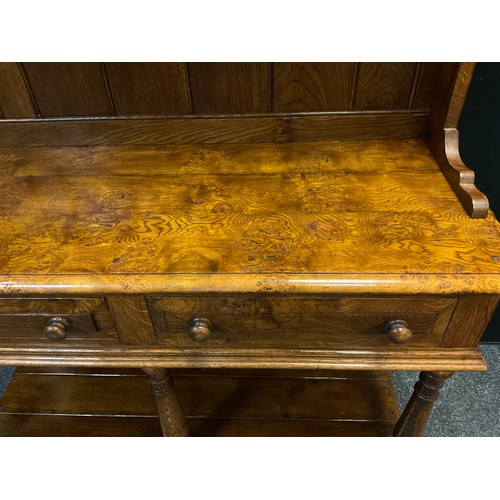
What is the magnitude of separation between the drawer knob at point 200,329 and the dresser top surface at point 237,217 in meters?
0.11

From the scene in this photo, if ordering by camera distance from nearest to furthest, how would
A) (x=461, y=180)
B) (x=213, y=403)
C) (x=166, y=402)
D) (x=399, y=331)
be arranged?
1. (x=399, y=331)
2. (x=461, y=180)
3. (x=166, y=402)
4. (x=213, y=403)

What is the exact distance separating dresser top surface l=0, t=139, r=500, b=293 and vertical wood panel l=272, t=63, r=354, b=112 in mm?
96

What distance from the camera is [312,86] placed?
41.2 inches

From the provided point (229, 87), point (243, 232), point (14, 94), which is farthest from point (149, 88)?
point (243, 232)

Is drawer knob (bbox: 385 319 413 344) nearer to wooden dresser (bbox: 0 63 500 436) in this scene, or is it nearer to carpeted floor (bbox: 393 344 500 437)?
wooden dresser (bbox: 0 63 500 436)

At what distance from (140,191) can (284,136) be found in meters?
0.40

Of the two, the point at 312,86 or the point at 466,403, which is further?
the point at 466,403

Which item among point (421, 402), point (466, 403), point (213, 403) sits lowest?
point (466, 403)

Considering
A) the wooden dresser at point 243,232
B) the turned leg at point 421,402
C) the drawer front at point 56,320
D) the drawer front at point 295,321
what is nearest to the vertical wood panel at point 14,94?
the wooden dresser at point 243,232

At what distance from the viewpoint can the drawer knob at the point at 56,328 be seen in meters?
0.84

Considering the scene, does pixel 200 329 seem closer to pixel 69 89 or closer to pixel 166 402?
pixel 166 402

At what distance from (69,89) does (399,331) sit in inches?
37.4

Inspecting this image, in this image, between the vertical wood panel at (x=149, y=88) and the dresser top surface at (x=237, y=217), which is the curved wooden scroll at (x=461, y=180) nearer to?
the dresser top surface at (x=237, y=217)

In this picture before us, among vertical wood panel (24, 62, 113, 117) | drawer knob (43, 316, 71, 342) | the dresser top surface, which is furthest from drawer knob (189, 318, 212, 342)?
vertical wood panel (24, 62, 113, 117)
